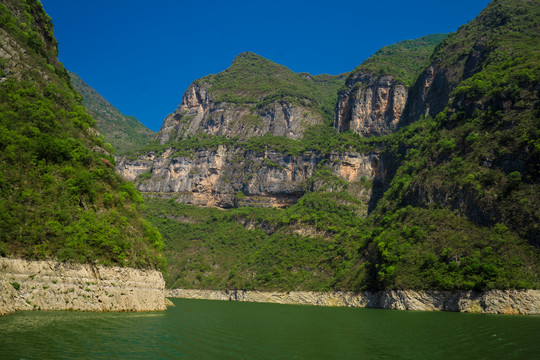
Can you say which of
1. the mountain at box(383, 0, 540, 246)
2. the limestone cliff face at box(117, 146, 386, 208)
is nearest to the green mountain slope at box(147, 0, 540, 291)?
the mountain at box(383, 0, 540, 246)

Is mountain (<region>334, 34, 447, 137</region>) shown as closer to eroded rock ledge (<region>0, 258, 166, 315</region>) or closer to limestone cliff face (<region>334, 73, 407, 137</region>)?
limestone cliff face (<region>334, 73, 407, 137</region>)

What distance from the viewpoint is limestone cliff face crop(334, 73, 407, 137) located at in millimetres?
147375

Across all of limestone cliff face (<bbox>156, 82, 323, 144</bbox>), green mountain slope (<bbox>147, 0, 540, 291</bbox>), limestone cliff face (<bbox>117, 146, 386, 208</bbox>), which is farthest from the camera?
limestone cliff face (<bbox>156, 82, 323, 144</bbox>)

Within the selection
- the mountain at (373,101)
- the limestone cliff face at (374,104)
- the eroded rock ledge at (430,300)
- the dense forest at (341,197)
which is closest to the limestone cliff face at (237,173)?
the dense forest at (341,197)

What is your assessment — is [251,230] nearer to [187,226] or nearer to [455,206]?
[187,226]

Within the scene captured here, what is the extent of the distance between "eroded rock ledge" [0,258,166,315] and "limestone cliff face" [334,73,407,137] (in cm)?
12963

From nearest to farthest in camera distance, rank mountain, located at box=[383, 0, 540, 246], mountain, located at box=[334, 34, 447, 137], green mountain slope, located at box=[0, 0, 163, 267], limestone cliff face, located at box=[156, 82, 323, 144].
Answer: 1. green mountain slope, located at box=[0, 0, 163, 267]
2. mountain, located at box=[383, 0, 540, 246]
3. mountain, located at box=[334, 34, 447, 137]
4. limestone cliff face, located at box=[156, 82, 323, 144]

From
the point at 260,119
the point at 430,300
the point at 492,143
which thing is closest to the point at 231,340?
the point at 430,300

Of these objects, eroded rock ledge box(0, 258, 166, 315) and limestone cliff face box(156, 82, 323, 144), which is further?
limestone cliff face box(156, 82, 323, 144)

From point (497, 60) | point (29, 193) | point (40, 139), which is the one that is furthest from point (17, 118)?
point (497, 60)

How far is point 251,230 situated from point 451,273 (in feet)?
278

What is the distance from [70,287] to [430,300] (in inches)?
1834

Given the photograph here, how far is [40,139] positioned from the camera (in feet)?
117

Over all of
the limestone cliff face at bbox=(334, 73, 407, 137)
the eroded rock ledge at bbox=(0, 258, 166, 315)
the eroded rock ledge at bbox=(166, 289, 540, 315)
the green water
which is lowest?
the eroded rock ledge at bbox=(166, 289, 540, 315)
